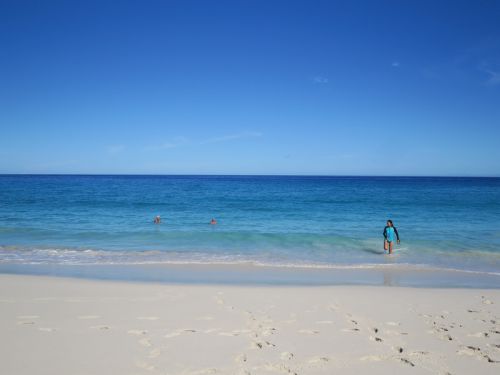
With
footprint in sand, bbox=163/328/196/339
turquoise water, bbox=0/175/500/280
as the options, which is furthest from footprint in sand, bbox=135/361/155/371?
turquoise water, bbox=0/175/500/280

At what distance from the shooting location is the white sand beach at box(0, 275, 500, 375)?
15.1ft

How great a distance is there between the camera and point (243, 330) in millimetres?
5781

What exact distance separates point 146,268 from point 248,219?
14.9m

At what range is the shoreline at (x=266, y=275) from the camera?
9.64 m

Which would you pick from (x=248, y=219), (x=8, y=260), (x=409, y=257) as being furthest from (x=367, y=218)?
(x=8, y=260)

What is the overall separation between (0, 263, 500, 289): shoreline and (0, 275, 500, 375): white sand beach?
3.37 ft

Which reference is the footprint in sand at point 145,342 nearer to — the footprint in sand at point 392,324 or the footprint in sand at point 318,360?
the footprint in sand at point 318,360

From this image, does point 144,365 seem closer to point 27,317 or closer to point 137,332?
point 137,332

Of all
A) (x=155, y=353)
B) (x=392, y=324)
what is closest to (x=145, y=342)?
(x=155, y=353)

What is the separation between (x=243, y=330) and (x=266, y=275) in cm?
477

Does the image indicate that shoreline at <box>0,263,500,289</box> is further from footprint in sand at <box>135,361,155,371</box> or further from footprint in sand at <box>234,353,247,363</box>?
footprint in sand at <box>135,361,155,371</box>

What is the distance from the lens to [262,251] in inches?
574

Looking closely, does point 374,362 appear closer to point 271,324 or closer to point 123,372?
point 271,324

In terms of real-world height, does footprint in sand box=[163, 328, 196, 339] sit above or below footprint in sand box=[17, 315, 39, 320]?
above
